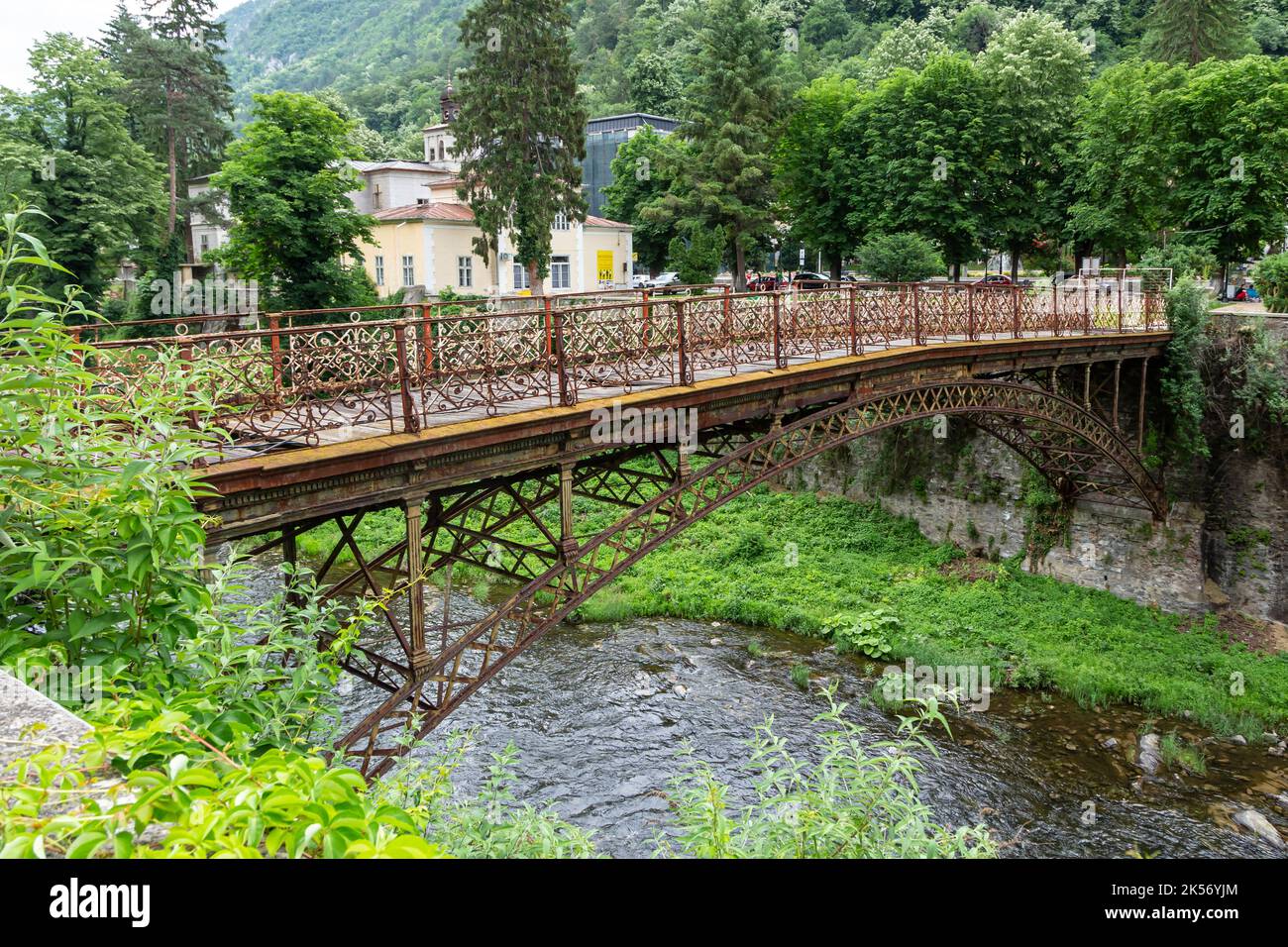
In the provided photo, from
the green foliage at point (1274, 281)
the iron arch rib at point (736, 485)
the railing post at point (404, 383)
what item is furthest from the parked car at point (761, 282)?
the railing post at point (404, 383)

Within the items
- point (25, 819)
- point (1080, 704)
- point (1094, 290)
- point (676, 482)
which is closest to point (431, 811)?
point (25, 819)

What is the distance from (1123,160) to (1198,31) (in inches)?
748

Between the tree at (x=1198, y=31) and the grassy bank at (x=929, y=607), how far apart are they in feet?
103

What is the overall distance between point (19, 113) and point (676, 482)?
35.4 m

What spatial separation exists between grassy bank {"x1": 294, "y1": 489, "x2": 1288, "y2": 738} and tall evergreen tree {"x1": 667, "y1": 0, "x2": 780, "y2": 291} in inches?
565

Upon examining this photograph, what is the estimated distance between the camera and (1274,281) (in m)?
21.7

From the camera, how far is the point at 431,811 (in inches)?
182

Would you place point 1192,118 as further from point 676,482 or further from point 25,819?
point 25,819

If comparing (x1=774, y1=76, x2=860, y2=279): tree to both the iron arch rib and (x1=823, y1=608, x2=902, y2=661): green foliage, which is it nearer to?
the iron arch rib

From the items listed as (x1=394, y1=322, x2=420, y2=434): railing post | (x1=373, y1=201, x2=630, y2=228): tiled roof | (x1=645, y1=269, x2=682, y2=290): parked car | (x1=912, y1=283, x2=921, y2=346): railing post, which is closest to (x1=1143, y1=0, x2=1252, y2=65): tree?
(x1=645, y1=269, x2=682, y2=290): parked car

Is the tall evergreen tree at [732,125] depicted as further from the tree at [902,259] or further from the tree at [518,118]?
the tree at [902,259]

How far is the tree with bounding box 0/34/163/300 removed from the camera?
3256 centimetres

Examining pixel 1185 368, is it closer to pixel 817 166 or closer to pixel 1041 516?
pixel 1041 516

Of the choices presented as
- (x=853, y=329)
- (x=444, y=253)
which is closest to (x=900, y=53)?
(x=444, y=253)
